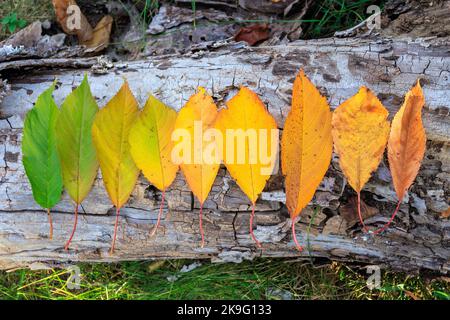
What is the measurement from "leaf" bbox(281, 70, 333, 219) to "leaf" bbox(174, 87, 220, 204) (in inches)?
7.5

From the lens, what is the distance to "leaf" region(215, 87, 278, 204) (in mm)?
1193

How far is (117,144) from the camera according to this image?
126 cm

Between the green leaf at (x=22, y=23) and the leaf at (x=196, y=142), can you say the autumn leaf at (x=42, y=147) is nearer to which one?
the leaf at (x=196, y=142)

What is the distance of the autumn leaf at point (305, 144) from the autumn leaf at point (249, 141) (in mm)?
42

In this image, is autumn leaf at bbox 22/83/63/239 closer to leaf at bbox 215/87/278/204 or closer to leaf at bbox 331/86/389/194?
leaf at bbox 215/87/278/204

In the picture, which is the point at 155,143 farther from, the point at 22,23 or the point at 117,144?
→ the point at 22,23

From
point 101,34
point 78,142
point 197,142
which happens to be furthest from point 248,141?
point 101,34

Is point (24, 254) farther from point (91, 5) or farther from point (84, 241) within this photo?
point (91, 5)

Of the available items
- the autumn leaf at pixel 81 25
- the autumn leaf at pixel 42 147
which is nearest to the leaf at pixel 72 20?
the autumn leaf at pixel 81 25

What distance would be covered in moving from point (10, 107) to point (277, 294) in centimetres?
102

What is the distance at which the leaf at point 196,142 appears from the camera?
122cm

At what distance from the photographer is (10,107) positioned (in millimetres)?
1308
